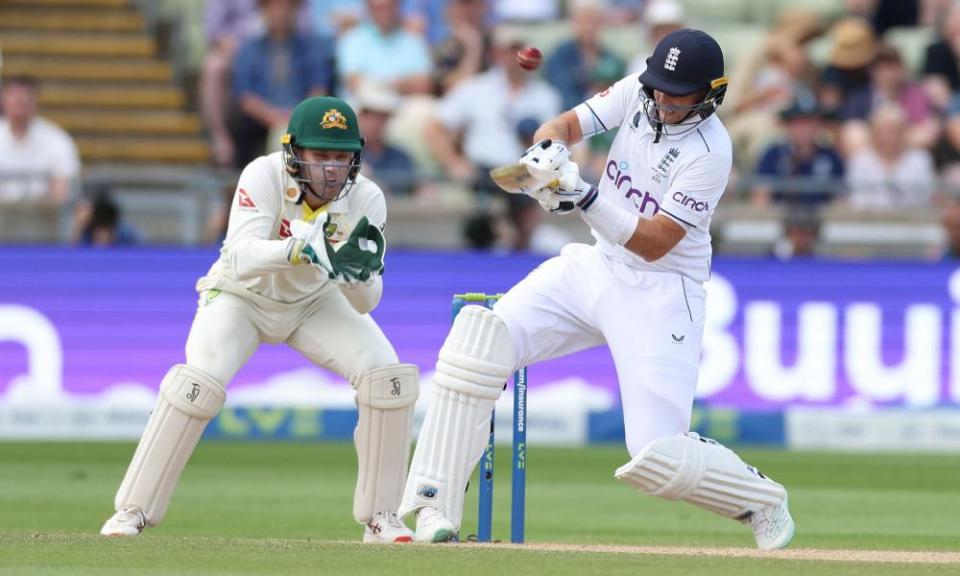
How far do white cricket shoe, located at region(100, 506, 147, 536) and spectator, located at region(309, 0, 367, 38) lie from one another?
25.5 ft

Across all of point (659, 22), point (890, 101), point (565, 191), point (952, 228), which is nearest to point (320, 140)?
point (565, 191)

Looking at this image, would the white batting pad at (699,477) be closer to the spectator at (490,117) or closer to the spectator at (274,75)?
the spectator at (490,117)

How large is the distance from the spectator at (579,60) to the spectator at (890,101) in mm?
1678

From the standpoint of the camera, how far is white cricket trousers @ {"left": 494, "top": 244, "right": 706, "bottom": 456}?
615 cm

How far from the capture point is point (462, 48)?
13.4 meters

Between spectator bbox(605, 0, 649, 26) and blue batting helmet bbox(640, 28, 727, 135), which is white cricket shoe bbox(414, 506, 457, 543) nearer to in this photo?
blue batting helmet bbox(640, 28, 727, 135)

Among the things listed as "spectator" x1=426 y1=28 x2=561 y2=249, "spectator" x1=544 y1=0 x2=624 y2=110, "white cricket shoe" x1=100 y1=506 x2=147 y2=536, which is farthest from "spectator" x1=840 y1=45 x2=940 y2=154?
"white cricket shoe" x1=100 y1=506 x2=147 y2=536

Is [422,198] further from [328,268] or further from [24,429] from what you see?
[328,268]

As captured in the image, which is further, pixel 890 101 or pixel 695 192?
pixel 890 101

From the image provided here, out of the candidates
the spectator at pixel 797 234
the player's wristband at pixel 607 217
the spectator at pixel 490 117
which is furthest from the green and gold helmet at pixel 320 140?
the spectator at pixel 490 117

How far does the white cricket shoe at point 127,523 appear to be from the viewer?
6.28 meters

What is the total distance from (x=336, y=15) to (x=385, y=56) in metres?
0.84

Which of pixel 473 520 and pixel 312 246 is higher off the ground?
pixel 312 246

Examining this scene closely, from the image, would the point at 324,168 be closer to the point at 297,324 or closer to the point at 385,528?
the point at 297,324
